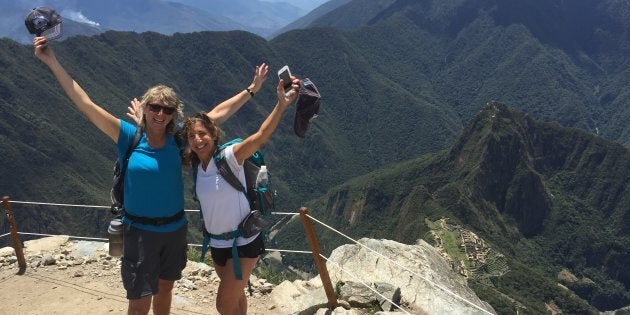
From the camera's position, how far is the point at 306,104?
721 centimetres

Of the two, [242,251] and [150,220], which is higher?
[150,220]

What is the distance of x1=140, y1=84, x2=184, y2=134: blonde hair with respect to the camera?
7406mm

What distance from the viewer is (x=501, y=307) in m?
72.6

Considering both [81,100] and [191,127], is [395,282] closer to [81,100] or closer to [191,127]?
[191,127]

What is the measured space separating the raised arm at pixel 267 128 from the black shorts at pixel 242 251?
1.25 m

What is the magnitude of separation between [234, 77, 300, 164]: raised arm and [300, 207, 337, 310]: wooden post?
2.82 m

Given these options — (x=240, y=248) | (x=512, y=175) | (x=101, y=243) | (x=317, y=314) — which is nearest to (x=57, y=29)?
(x=240, y=248)

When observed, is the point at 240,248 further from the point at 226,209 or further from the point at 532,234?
the point at 532,234

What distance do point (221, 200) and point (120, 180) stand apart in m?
1.48

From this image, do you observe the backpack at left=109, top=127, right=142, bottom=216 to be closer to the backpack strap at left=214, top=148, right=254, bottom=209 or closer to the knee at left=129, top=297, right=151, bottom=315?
the backpack strap at left=214, top=148, right=254, bottom=209

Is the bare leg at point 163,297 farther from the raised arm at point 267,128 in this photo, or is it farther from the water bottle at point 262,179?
the raised arm at point 267,128

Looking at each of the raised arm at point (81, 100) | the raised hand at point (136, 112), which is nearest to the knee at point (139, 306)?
the raised arm at point (81, 100)

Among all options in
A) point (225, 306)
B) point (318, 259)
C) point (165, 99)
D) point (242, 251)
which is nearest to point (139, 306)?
point (225, 306)

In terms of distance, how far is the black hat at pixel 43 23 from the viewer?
24.1 feet
